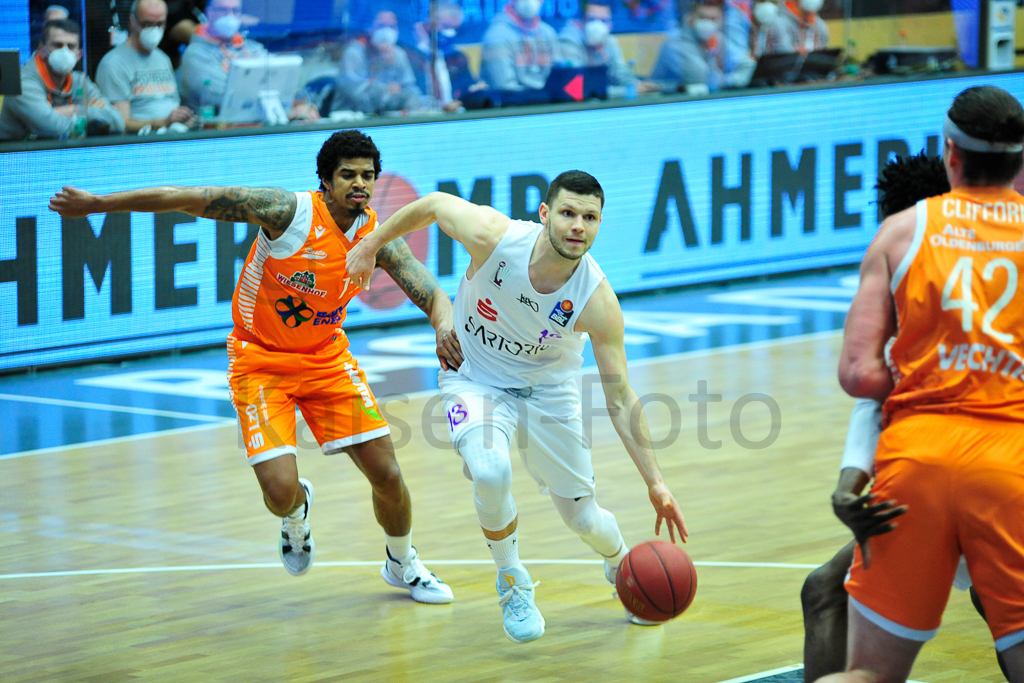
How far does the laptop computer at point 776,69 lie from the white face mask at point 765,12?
0.39 meters

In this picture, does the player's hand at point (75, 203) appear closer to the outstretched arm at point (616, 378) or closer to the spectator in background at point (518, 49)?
the outstretched arm at point (616, 378)

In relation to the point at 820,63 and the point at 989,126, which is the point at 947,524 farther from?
the point at 820,63

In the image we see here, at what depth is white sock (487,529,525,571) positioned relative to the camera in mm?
5676

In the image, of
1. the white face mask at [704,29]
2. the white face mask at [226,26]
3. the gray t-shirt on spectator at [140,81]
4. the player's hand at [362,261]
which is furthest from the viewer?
the white face mask at [704,29]

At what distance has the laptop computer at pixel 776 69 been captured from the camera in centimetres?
1531

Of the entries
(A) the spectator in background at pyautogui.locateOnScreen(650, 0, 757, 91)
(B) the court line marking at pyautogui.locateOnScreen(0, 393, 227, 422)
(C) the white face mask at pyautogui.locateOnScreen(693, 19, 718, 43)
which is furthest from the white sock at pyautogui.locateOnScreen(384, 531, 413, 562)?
(C) the white face mask at pyautogui.locateOnScreen(693, 19, 718, 43)

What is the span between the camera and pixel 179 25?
11.7 m

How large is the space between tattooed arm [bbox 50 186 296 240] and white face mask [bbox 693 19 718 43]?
9556 millimetres

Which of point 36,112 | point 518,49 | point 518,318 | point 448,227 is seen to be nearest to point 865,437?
point 518,318

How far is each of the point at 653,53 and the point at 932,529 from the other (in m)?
11.9

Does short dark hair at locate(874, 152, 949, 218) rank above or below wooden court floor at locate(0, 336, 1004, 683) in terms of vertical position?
above

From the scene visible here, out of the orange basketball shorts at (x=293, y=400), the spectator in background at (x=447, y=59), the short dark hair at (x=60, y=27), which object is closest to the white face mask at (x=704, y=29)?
the spectator in background at (x=447, y=59)

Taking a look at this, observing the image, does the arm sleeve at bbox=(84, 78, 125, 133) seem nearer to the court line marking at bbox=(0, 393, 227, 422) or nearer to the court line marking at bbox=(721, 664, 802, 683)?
the court line marking at bbox=(0, 393, 227, 422)

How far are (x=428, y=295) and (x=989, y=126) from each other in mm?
3230
